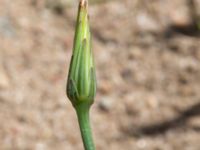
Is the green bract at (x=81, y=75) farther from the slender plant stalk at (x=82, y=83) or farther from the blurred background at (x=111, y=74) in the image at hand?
the blurred background at (x=111, y=74)

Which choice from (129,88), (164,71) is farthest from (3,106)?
(164,71)

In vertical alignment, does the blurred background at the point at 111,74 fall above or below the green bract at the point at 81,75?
above

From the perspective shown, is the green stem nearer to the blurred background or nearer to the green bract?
the green bract

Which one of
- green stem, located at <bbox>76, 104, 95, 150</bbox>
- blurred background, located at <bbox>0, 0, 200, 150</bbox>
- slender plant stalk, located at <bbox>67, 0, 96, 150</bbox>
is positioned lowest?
green stem, located at <bbox>76, 104, 95, 150</bbox>

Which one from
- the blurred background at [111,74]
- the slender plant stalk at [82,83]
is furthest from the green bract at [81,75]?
the blurred background at [111,74]

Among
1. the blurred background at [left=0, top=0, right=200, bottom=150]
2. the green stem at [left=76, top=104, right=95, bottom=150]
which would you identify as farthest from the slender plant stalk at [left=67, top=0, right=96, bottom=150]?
the blurred background at [left=0, top=0, right=200, bottom=150]

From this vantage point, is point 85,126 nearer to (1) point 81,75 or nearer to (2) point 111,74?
(1) point 81,75
